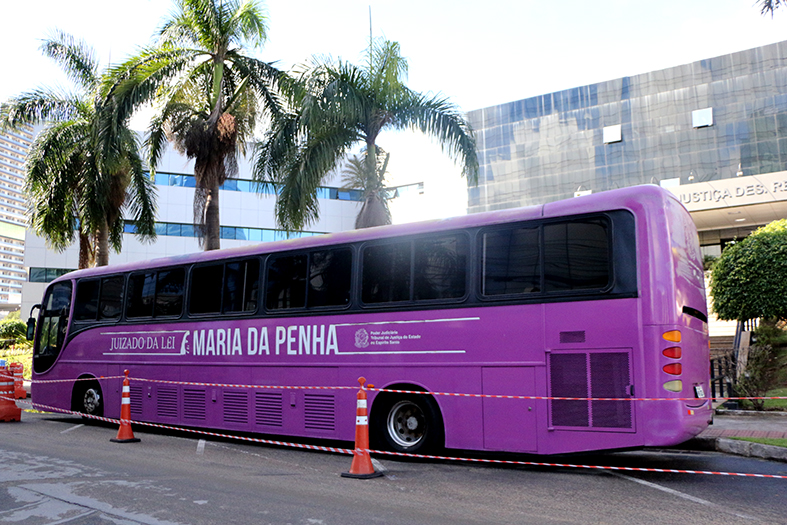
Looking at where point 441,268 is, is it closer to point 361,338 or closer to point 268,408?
point 361,338

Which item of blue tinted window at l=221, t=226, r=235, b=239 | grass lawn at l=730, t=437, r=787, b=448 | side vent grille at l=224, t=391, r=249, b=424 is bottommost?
grass lawn at l=730, t=437, r=787, b=448

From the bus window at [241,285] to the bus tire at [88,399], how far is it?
4.15m

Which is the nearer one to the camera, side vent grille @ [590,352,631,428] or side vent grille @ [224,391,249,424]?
side vent grille @ [590,352,631,428]

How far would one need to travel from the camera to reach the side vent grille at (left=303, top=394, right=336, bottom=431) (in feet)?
32.7

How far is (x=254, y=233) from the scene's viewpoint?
50.0 meters

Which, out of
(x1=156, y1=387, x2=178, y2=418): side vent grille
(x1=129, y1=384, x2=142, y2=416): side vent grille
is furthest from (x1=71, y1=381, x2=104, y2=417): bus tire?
(x1=156, y1=387, x2=178, y2=418): side vent grille

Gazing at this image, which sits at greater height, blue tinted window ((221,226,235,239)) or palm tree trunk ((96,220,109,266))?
blue tinted window ((221,226,235,239))

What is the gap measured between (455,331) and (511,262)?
1160mm

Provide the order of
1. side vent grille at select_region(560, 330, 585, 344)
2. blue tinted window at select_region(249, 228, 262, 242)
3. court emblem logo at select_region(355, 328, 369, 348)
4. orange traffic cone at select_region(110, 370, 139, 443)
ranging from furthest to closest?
1. blue tinted window at select_region(249, 228, 262, 242)
2. orange traffic cone at select_region(110, 370, 139, 443)
3. court emblem logo at select_region(355, 328, 369, 348)
4. side vent grille at select_region(560, 330, 585, 344)

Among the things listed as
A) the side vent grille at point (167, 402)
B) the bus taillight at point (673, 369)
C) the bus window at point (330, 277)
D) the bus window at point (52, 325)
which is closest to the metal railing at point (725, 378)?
the bus taillight at point (673, 369)

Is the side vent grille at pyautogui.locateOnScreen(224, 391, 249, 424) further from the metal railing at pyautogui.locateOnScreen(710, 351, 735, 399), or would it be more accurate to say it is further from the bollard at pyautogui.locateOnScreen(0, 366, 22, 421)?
the metal railing at pyautogui.locateOnScreen(710, 351, 735, 399)

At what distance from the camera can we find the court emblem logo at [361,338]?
380 inches

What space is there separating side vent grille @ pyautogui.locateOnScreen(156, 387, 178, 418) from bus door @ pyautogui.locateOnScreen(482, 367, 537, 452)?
6.25m

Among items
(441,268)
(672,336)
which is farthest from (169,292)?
(672,336)
